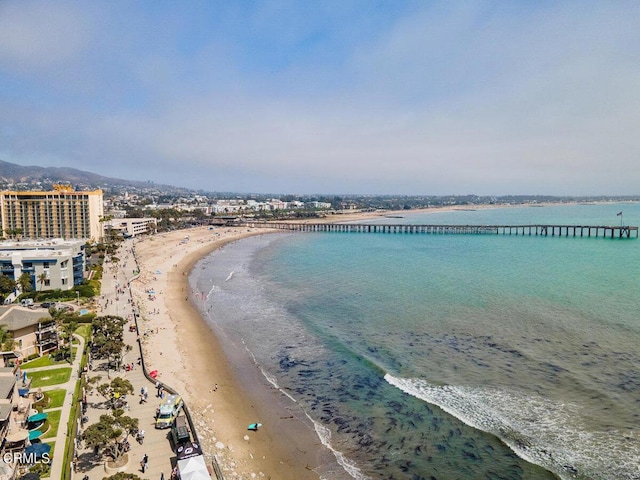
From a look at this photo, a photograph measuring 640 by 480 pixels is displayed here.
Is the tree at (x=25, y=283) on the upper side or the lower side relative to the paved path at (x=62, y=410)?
upper

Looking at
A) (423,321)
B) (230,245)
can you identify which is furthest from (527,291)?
(230,245)

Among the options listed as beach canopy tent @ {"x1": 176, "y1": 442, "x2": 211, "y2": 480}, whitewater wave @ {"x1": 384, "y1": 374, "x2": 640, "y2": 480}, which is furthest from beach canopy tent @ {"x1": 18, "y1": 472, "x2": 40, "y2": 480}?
whitewater wave @ {"x1": 384, "y1": 374, "x2": 640, "y2": 480}

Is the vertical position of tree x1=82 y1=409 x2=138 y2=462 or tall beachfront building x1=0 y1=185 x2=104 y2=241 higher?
tall beachfront building x1=0 y1=185 x2=104 y2=241

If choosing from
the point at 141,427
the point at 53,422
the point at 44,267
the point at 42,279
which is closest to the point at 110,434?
the point at 141,427

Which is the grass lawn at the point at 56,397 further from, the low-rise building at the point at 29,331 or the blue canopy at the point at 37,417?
the low-rise building at the point at 29,331

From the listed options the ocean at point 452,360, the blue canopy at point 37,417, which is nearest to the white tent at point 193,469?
the ocean at point 452,360

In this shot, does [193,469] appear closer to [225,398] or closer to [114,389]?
[114,389]

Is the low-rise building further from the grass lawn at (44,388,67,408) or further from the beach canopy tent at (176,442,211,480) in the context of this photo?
the beach canopy tent at (176,442,211,480)
